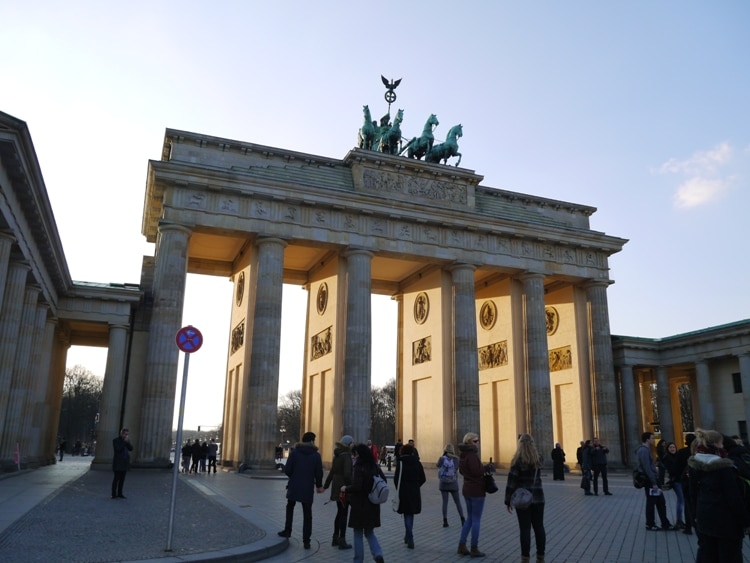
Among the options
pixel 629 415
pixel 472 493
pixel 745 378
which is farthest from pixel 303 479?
pixel 745 378

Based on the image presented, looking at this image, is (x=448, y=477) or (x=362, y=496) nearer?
(x=362, y=496)

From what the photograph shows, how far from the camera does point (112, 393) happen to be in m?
29.0

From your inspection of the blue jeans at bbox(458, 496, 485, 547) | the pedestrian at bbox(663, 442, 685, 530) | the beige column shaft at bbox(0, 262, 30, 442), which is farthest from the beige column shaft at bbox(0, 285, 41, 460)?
the pedestrian at bbox(663, 442, 685, 530)

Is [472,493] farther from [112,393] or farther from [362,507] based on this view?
[112,393]

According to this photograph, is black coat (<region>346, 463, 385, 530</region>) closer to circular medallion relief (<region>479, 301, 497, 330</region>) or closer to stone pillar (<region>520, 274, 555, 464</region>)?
stone pillar (<region>520, 274, 555, 464</region>)

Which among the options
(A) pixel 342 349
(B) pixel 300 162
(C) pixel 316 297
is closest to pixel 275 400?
(A) pixel 342 349

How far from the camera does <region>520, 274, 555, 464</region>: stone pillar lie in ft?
117

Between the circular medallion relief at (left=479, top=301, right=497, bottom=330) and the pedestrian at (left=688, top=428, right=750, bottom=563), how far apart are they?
3463 cm

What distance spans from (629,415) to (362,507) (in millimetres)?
35897

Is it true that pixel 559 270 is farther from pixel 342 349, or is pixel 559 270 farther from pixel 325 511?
pixel 325 511

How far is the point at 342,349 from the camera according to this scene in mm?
33625

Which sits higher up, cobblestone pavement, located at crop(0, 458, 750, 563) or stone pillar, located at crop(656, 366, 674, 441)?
stone pillar, located at crop(656, 366, 674, 441)

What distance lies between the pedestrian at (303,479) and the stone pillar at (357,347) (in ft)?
66.0

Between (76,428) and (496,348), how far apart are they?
7169 centimetres
